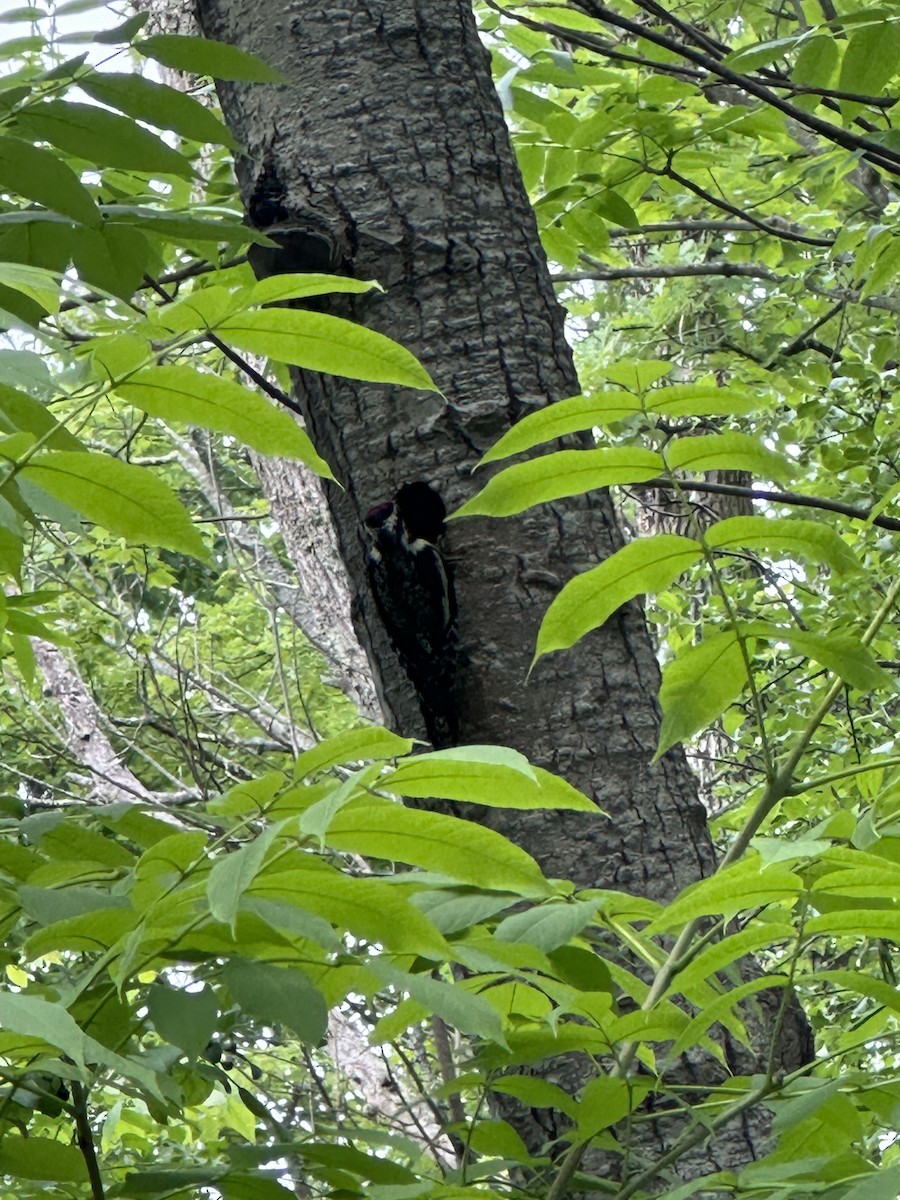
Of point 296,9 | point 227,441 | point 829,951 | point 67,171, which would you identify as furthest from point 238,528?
point 67,171

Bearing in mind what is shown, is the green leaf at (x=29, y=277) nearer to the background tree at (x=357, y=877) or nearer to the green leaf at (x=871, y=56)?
the background tree at (x=357, y=877)

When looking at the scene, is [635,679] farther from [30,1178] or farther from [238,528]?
[238,528]

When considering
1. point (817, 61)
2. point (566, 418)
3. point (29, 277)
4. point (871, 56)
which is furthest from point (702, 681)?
point (817, 61)

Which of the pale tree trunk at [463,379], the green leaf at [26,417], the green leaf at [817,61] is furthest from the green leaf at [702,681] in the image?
the green leaf at [817,61]

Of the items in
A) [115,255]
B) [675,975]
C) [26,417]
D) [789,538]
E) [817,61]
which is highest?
[817,61]

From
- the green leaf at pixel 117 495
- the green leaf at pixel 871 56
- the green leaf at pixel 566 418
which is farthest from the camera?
the green leaf at pixel 871 56

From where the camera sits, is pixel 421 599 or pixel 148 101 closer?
pixel 148 101

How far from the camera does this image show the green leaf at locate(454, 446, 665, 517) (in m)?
0.92

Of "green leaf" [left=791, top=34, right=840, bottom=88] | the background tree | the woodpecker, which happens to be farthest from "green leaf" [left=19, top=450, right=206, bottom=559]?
"green leaf" [left=791, top=34, right=840, bottom=88]

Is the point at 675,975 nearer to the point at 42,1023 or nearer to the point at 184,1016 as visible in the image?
the point at 184,1016

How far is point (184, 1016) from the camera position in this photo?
2.31ft

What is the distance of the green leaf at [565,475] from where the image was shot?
0.92 m

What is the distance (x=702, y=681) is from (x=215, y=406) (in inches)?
15.9

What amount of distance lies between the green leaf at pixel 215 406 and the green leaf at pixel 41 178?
0.23m
